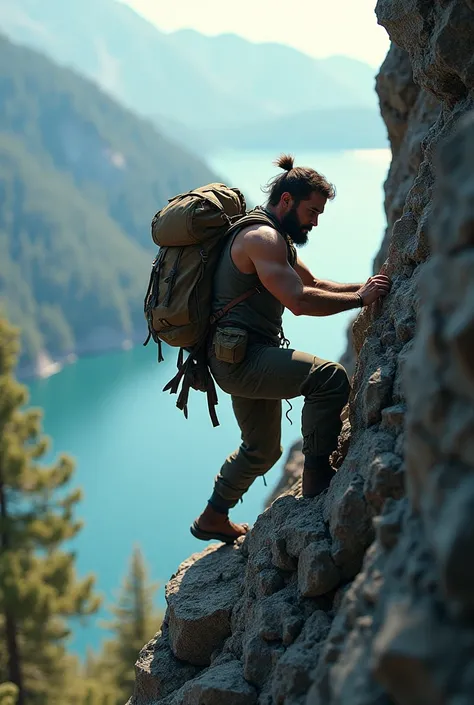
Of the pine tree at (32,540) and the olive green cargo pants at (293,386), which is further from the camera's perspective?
the pine tree at (32,540)

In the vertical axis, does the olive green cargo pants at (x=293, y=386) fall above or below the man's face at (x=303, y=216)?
below

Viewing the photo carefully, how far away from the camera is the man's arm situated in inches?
246

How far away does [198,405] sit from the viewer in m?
51.7

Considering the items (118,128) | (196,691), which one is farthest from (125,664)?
(118,128)

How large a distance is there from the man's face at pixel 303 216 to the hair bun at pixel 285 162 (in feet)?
1.17

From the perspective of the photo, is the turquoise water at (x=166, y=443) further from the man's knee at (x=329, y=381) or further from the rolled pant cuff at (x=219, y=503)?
the man's knee at (x=329, y=381)

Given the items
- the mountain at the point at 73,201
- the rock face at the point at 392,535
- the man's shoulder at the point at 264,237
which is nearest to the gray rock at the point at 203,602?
the rock face at the point at 392,535

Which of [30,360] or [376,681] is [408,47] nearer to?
[376,681]

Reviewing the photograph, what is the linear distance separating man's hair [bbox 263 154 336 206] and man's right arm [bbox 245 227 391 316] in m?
0.39

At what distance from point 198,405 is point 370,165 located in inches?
707

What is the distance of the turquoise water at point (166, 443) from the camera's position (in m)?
36.9

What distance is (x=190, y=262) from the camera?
231 inches

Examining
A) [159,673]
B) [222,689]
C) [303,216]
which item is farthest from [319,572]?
[303,216]

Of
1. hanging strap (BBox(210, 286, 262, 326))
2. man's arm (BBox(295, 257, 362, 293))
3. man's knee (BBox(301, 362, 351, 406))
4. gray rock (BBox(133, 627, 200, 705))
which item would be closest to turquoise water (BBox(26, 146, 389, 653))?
gray rock (BBox(133, 627, 200, 705))
